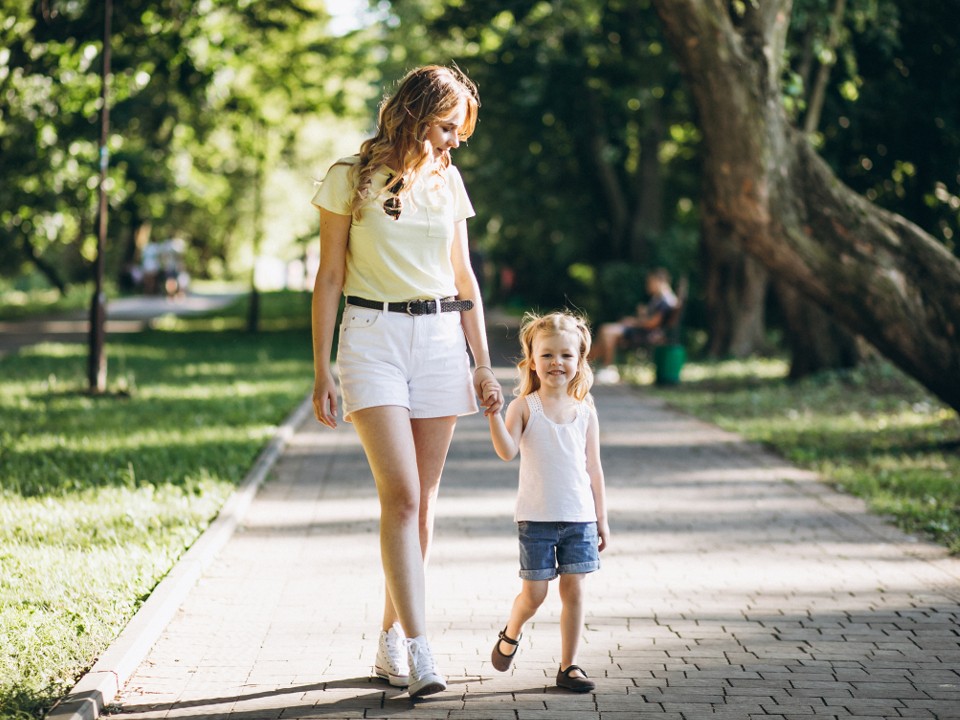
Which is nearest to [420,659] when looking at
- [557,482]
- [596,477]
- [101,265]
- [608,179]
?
[557,482]

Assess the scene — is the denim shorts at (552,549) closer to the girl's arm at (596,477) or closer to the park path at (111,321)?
the girl's arm at (596,477)

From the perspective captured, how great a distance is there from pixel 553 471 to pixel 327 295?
41.4 inches

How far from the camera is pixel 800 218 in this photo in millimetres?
10766

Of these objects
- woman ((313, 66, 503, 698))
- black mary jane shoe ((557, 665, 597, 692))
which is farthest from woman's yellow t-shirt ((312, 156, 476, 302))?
black mary jane shoe ((557, 665, 597, 692))

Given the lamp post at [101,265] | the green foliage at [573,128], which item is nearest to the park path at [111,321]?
the lamp post at [101,265]

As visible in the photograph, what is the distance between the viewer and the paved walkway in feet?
15.8

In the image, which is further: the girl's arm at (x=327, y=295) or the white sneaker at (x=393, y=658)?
the white sneaker at (x=393, y=658)

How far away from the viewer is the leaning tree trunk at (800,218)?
10.6 metres

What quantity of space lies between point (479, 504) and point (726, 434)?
4.61 m

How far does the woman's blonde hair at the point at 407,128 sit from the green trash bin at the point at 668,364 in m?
13.2

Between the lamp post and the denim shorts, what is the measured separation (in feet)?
36.7

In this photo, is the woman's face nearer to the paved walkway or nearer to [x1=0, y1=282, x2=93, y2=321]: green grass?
the paved walkway

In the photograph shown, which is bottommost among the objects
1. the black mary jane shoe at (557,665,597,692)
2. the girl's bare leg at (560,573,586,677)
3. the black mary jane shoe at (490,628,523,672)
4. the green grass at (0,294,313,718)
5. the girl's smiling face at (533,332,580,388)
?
the green grass at (0,294,313,718)

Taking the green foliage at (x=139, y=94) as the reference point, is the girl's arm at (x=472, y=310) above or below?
below
